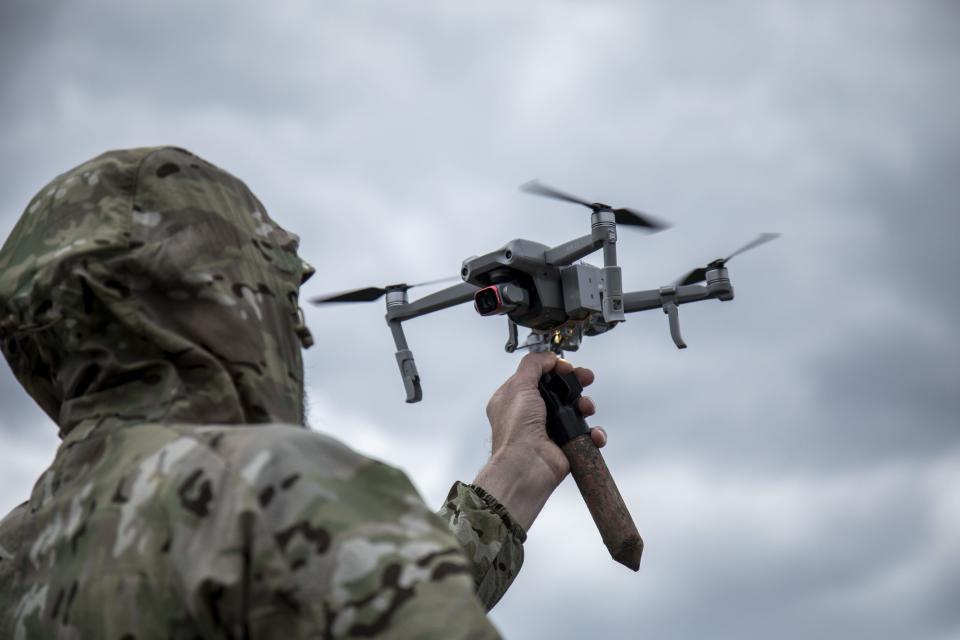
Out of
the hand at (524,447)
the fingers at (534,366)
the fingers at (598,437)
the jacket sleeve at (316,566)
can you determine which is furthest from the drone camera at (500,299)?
the jacket sleeve at (316,566)

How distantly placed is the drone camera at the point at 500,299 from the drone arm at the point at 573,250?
0.35 m

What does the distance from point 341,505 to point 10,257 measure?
4.54 ft

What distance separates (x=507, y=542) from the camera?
211 inches

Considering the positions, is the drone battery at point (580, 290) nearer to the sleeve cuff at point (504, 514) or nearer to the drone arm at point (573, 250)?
the drone arm at point (573, 250)

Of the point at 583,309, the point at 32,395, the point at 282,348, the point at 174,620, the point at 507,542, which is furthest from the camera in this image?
the point at 583,309

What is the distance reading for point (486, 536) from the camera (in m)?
5.29

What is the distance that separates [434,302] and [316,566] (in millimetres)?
6621

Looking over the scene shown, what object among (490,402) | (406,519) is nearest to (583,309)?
(490,402)

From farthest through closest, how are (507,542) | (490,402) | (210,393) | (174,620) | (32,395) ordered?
1. (490,402)
2. (507,542)
3. (32,395)
4. (210,393)
5. (174,620)

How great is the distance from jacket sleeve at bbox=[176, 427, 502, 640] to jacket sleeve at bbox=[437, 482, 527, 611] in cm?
281

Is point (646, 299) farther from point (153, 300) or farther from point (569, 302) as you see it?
point (153, 300)

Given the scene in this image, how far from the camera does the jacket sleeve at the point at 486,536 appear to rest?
17.1ft

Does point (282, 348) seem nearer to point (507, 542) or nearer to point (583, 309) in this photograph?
point (507, 542)

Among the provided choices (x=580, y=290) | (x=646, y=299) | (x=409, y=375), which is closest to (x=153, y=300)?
(x=580, y=290)
